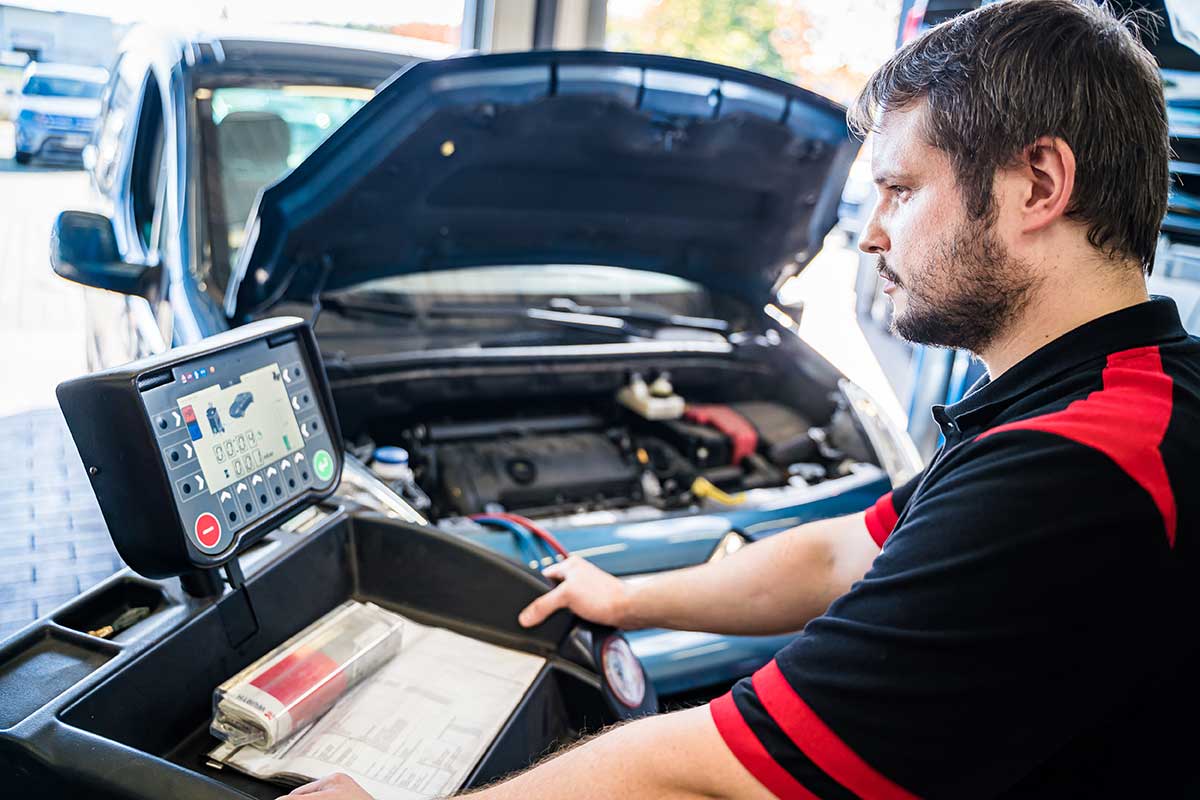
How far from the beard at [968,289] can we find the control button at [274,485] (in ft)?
2.60

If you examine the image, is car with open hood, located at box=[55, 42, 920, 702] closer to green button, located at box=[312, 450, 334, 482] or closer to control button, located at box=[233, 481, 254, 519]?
green button, located at box=[312, 450, 334, 482]

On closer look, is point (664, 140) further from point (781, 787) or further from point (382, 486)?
point (781, 787)

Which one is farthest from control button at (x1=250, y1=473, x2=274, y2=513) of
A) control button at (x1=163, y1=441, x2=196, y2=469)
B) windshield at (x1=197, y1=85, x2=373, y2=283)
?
windshield at (x1=197, y1=85, x2=373, y2=283)

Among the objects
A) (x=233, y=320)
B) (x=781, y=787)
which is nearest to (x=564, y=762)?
(x=781, y=787)

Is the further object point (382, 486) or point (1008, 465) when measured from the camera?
point (382, 486)

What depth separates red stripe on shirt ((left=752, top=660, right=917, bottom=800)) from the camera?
778 mm

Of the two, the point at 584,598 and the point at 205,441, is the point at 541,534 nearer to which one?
the point at 584,598

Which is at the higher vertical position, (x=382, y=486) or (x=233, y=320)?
(x=233, y=320)

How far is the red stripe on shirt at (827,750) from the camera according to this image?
78 centimetres

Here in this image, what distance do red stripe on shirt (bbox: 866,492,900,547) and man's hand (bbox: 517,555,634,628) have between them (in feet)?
1.23

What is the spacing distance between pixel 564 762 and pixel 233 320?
129 centimetres

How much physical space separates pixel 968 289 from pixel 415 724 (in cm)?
81

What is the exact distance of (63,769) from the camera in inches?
31.0

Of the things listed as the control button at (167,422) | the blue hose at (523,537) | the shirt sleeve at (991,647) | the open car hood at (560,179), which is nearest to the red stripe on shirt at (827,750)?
the shirt sleeve at (991,647)
